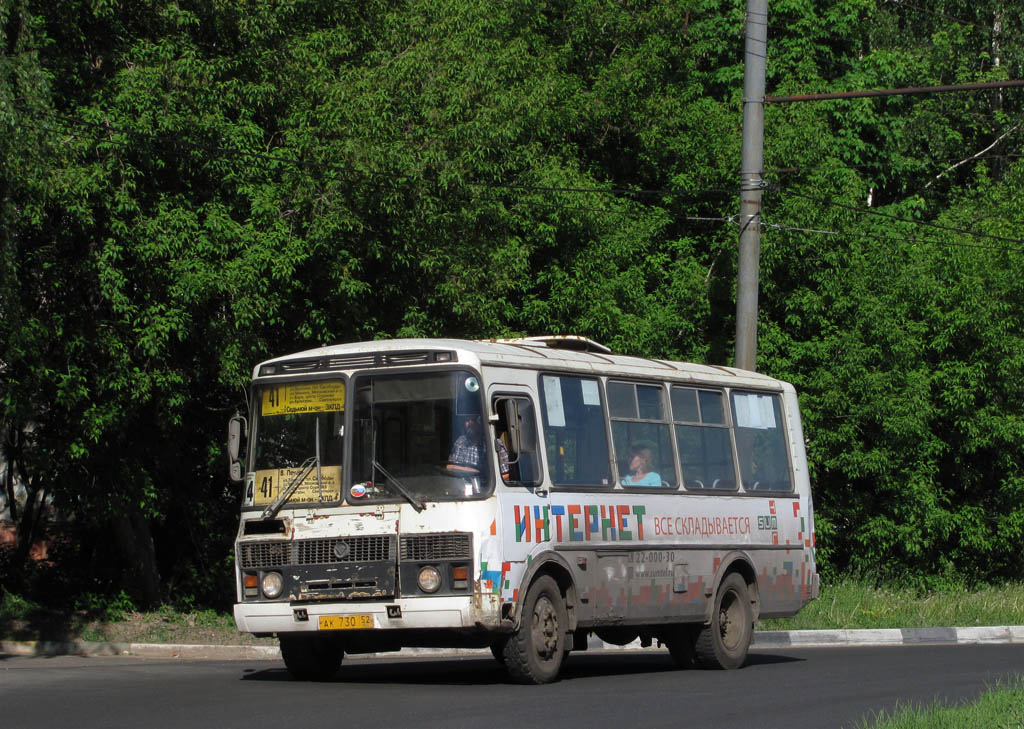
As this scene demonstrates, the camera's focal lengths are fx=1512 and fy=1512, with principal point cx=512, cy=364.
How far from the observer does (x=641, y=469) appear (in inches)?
591

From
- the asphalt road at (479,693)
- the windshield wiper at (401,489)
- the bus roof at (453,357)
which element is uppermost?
the bus roof at (453,357)

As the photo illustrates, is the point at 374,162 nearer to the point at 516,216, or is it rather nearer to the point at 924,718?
the point at 516,216

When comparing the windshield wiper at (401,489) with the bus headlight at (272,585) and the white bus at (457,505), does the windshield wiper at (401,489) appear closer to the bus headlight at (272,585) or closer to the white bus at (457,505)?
the white bus at (457,505)

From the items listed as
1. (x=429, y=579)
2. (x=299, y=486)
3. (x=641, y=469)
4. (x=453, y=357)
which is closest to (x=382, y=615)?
(x=429, y=579)

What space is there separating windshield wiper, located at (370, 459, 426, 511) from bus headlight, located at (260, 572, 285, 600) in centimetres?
128

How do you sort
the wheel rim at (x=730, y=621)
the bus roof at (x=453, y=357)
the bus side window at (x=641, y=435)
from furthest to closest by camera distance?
the wheel rim at (x=730, y=621) < the bus side window at (x=641, y=435) < the bus roof at (x=453, y=357)

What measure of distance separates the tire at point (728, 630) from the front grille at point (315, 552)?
15.0 feet

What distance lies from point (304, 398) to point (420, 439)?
1238 mm

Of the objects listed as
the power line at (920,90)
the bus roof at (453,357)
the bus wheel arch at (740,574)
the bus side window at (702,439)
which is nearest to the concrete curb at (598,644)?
the bus wheel arch at (740,574)

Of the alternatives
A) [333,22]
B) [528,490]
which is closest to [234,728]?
[528,490]

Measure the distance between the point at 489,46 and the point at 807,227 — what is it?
25.4ft

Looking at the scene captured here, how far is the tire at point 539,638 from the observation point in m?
12.7

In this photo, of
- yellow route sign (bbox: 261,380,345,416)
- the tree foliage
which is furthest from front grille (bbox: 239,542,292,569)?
the tree foliage

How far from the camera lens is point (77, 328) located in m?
17.7
